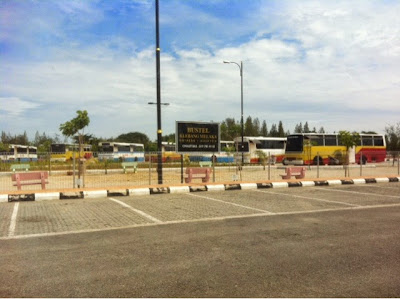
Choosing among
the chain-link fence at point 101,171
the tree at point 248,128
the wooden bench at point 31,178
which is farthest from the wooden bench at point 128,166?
the tree at point 248,128

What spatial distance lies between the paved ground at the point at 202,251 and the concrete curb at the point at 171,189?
2312 mm

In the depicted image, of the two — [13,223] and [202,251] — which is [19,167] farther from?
[202,251]

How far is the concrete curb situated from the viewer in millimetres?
12139

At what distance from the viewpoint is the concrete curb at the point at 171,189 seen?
39.8 ft

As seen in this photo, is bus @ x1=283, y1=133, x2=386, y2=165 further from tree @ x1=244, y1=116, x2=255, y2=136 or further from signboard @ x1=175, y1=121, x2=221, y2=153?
tree @ x1=244, y1=116, x2=255, y2=136

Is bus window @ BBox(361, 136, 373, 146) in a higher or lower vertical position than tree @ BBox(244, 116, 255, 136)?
lower

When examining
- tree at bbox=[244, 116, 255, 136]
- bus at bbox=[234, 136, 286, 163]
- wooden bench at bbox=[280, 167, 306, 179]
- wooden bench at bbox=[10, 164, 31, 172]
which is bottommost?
wooden bench at bbox=[280, 167, 306, 179]

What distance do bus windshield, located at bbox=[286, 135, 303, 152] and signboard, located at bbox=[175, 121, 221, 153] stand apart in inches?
763

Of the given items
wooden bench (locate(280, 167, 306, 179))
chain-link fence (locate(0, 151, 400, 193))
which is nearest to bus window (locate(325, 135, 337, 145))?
chain-link fence (locate(0, 151, 400, 193))

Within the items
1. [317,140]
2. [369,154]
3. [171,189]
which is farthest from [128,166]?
[369,154]

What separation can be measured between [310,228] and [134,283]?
13.7 feet

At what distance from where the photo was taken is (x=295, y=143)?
35156 millimetres

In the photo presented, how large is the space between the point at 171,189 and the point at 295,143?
23427mm

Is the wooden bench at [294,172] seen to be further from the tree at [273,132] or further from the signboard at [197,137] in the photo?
the tree at [273,132]
